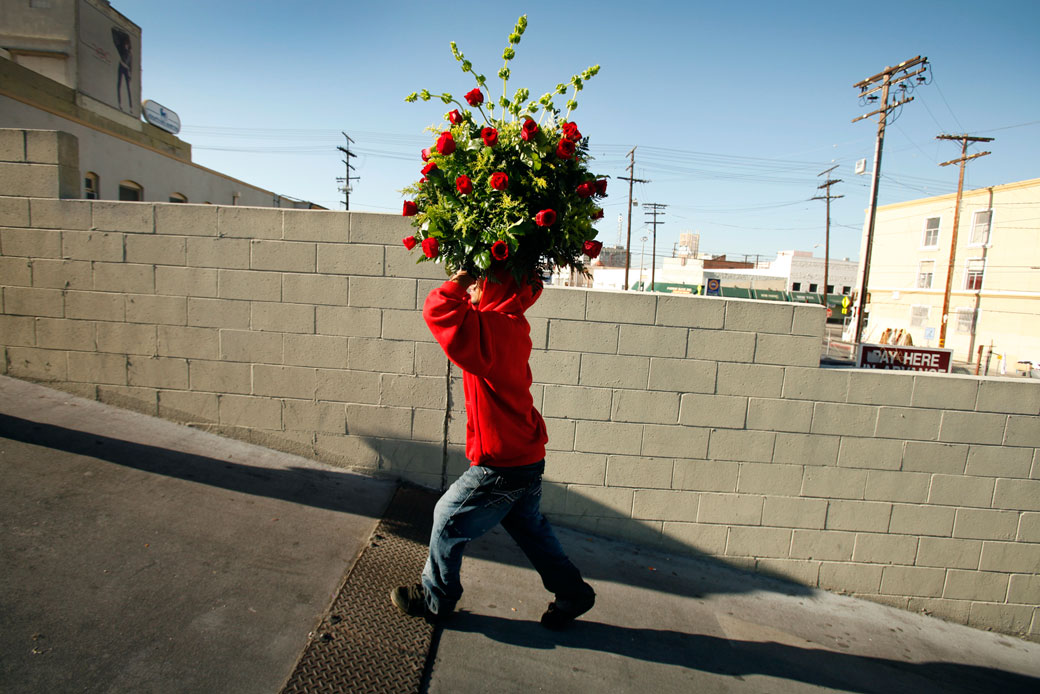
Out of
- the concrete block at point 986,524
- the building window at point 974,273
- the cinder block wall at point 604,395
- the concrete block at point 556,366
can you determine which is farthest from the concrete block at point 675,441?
the building window at point 974,273

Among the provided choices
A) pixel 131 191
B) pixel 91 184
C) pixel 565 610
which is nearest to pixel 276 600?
pixel 565 610

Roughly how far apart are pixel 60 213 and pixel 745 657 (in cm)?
536

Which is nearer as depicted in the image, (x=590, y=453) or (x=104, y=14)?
(x=590, y=453)

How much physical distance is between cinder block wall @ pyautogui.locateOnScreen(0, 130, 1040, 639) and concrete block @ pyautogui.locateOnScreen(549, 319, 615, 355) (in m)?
0.01

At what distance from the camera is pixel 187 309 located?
13.4ft

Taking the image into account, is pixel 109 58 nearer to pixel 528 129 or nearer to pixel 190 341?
pixel 190 341

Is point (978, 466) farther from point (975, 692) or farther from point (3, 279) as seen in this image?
point (3, 279)

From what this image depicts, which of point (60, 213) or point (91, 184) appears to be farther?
point (91, 184)

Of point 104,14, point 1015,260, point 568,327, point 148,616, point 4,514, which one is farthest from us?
point 1015,260

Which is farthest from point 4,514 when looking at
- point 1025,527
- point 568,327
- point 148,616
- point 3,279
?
point 1025,527

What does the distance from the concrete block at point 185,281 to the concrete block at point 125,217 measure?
0.31m

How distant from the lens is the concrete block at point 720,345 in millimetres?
3836

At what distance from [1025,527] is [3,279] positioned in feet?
24.9

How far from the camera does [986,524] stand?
396 centimetres
